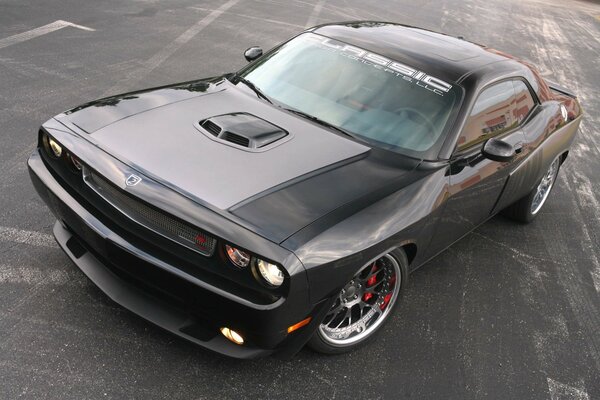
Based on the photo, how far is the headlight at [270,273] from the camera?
2387 mm

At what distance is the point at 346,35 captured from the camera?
4.01 meters

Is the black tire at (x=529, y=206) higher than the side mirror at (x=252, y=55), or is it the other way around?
the side mirror at (x=252, y=55)

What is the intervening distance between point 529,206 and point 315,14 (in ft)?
26.1

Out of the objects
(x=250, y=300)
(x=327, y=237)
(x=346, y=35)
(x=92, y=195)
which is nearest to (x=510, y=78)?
(x=346, y=35)

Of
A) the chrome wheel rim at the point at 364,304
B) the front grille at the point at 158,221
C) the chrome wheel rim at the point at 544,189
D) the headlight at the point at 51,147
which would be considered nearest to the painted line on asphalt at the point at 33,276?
the headlight at the point at 51,147

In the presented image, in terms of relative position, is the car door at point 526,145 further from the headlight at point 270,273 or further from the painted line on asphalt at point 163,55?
the painted line on asphalt at point 163,55

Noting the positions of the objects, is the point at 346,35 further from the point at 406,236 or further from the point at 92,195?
the point at 92,195

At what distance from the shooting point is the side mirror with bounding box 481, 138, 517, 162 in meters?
3.38

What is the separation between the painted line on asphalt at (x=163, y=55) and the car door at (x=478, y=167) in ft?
13.2

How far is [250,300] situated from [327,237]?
441 millimetres

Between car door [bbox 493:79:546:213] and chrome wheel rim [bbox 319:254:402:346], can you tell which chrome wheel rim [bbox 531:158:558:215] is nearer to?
car door [bbox 493:79:546:213]

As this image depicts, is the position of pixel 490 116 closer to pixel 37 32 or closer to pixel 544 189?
pixel 544 189

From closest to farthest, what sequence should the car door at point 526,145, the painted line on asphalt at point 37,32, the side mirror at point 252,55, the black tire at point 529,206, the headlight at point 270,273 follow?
the headlight at point 270,273, the car door at point 526,145, the side mirror at point 252,55, the black tire at point 529,206, the painted line on asphalt at point 37,32

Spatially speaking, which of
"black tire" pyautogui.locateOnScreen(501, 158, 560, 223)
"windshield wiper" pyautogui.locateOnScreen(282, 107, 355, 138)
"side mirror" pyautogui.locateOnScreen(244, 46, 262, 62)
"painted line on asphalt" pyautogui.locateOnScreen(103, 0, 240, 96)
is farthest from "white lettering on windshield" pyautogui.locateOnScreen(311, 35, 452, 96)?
"painted line on asphalt" pyautogui.locateOnScreen(103, 0, 240, 96)
